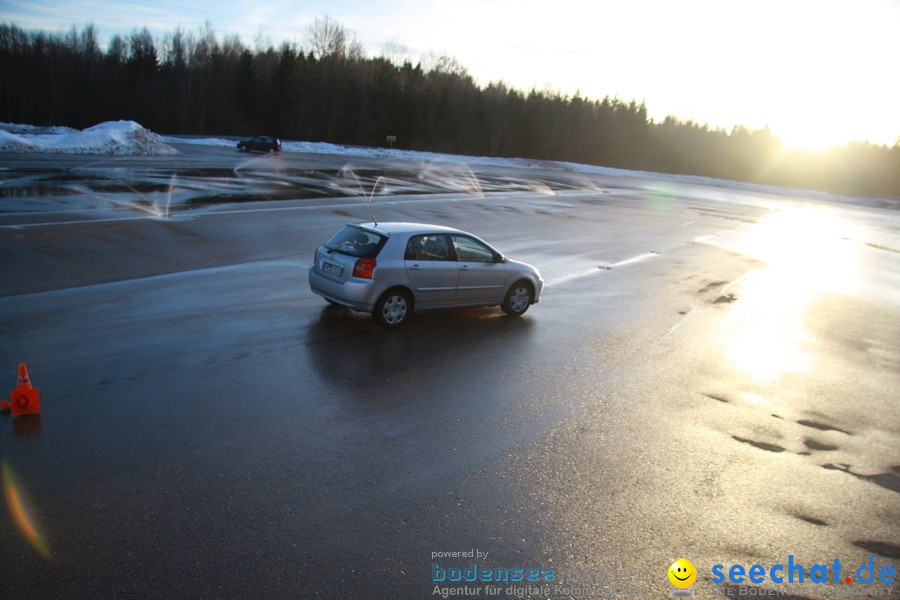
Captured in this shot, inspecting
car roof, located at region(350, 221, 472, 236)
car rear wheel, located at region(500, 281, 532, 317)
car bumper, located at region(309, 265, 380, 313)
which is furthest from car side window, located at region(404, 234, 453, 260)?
car rear wheel, located at region(500, 281, 532, 317)

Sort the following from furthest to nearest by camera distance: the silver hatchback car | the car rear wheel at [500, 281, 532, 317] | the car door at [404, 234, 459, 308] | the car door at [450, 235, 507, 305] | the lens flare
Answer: the car rear wheel at [500, 281, 532, 317] < the car door at [450, 235, 507, 305] < the car door at [404, 234, 459, 308] < the silver hatchback car < the lens flare

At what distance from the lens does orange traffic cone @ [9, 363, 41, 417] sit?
610 cm

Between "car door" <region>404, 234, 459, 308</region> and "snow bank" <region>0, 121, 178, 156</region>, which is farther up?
"snow bank" <region>0, 121, 178, 156</region>

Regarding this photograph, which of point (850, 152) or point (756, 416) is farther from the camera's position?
point (850, 152)

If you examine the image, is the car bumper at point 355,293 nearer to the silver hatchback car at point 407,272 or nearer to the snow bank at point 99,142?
the silver hatchback car at point 407,272

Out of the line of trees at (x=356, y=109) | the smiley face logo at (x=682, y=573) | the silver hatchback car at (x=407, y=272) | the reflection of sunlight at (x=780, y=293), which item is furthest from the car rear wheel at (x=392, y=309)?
the line of trees at (x=356, y=109)

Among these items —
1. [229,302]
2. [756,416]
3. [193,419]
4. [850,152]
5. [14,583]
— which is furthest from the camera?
[850,152]

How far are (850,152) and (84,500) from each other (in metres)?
118

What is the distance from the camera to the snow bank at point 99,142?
1352 inches

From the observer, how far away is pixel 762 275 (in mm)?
18031

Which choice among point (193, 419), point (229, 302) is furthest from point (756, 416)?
point (229, 302)

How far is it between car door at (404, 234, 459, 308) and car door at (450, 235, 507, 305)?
6.2 inches

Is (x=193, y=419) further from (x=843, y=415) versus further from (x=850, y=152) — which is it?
(x=850, y=152)

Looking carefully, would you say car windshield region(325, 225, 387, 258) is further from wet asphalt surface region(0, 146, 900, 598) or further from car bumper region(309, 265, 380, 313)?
wet asphalt surface region(0, 146, 900, 598)
